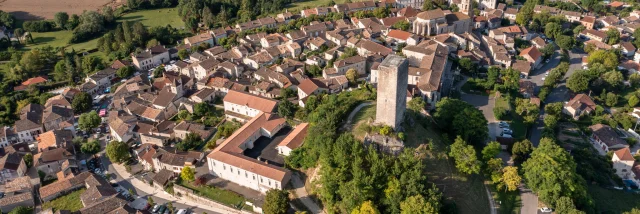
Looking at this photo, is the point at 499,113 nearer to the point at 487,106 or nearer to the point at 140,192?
the point at 487,106

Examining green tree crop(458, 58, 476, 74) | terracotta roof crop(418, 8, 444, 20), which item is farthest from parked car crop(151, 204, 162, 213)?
terracotta roof crop(418, 8, 444, 20)

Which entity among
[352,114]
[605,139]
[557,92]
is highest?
[352,114]

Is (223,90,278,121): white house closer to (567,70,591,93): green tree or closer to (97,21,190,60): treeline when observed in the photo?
(97,21,190,60): treeline

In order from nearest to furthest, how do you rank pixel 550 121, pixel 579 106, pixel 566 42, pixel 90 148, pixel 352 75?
pixel 90 148, pixel 550 121, pixel 352 75, pixel 579 106, pixel 566 42

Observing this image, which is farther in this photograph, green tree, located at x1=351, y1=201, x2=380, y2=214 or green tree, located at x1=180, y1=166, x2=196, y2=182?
green tree, located at x1=180, y1=166, x2=196, y2=182

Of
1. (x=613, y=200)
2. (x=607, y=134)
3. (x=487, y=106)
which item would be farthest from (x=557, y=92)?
(x=613, y=200)
